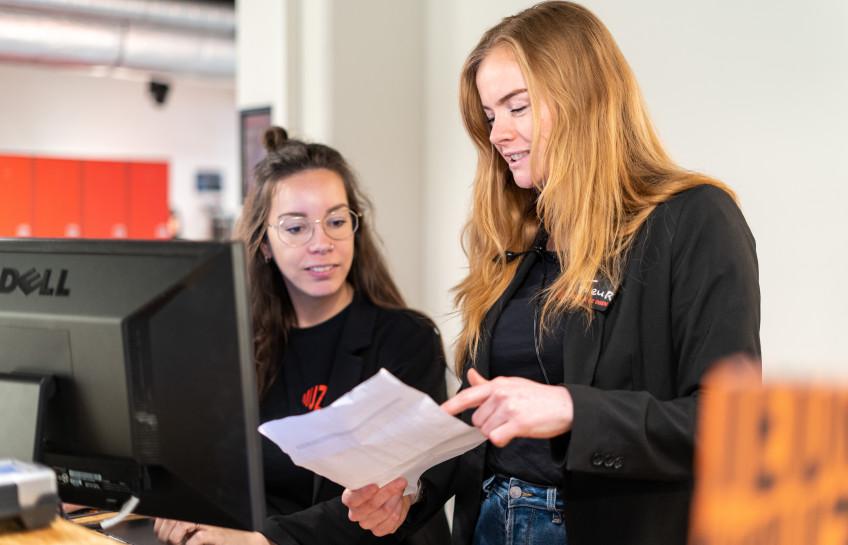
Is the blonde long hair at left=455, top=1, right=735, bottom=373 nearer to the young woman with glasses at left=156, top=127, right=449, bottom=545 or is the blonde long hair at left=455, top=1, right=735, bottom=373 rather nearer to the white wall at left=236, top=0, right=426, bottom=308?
the young woman with glasses at left=156, top=127, right=449, bottom=545

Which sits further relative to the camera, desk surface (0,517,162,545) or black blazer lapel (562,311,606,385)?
black blazer lapel (562,311,606,385)

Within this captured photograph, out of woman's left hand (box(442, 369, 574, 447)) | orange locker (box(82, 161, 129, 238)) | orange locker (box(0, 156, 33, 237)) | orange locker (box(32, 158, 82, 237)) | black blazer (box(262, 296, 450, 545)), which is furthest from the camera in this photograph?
orange locker (box(82, 161, 129, 238))

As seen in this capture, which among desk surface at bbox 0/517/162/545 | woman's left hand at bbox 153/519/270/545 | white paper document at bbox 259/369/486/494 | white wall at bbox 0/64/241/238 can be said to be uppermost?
white wall at bbox 0/64/241/238

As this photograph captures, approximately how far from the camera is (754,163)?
2.31 metres

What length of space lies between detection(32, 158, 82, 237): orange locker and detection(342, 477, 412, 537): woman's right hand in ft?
20.1

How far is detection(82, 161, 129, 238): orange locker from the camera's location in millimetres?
7436

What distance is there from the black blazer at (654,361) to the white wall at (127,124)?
8.21 meters

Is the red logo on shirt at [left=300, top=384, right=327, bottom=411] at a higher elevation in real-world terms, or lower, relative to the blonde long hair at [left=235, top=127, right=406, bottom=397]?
lower

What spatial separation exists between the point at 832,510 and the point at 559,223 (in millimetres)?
839

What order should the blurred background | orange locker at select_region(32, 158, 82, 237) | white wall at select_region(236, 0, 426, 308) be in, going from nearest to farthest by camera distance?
the blurred background
white wall at select_region(236, 0, 426, 308)
orange locker at select_region(32, 158, 82, 237)

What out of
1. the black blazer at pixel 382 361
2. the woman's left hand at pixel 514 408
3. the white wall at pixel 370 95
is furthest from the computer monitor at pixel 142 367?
the white wall at pixel 370 95

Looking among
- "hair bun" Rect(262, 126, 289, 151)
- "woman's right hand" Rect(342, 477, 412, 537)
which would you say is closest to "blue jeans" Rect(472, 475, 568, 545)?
"woman's right hand" Rect(342, 477, 412, 537)

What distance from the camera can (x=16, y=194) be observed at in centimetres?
695

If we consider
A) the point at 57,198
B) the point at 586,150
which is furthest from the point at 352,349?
the point at 57,198
